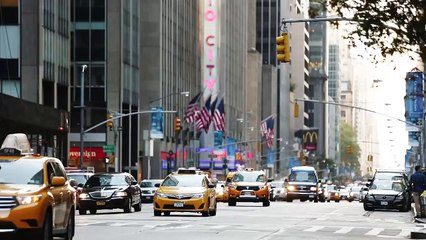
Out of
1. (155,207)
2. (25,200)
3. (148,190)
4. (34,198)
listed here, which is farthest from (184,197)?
(148,190)

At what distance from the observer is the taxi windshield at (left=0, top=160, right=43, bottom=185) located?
20516mm

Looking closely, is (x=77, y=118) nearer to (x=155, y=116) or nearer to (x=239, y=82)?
(x=155, y=116)

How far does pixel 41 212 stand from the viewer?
64.0ft

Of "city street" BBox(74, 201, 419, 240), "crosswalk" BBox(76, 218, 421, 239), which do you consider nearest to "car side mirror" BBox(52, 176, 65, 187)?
"city street" BBox(74, 201, 419, 240)

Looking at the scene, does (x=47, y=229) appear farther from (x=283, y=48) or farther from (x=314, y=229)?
(x=283, y=48)

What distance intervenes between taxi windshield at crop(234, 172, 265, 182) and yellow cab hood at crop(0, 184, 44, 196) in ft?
124

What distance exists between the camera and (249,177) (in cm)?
5788

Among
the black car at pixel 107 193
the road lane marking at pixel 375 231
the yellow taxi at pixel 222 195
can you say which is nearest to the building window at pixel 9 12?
the yellow taxi at pixel 222 195

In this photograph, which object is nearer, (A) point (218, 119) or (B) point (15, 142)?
(B) point (15, 142)

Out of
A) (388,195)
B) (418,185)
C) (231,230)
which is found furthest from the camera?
(388,195)

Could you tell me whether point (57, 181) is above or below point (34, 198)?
above

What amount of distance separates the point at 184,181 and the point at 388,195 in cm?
1621

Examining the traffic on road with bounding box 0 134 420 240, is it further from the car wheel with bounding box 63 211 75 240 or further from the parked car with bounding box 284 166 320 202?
the parked car with bounding box 284 166 320 202

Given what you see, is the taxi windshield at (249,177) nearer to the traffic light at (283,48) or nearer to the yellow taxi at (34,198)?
the traffic light at (283,48)
